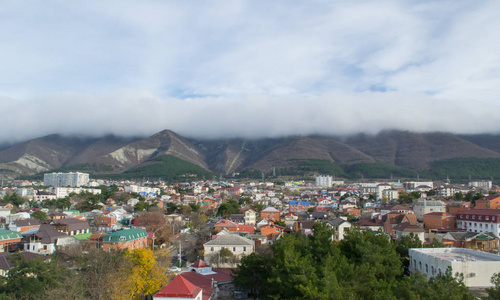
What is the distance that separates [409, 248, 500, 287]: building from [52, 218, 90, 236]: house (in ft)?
141

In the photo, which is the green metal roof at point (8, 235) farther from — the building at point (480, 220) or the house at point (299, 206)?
the building at point (480, 220)

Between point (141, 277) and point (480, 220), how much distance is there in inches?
1465

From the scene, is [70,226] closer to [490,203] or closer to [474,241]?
[474,241]

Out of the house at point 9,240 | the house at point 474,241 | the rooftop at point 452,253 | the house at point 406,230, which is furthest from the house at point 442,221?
the house at point 9,240

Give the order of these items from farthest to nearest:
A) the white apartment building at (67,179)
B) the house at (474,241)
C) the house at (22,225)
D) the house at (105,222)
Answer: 1. the white apartment building at (67,179)
2. the house at (105,222)
3. the house at (22,225)
4. the house at (474,241)

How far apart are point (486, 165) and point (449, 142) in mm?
46349

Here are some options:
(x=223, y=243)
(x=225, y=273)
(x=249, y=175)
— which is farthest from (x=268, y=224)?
(x=249, y=175)

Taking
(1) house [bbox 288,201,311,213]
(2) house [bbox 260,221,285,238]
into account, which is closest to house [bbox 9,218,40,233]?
(2) house [bbox 260,221,285,238]

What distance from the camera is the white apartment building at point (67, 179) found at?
142000 mm

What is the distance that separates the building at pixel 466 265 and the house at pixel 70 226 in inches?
1686

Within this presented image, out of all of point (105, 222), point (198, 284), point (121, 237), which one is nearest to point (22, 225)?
point (105, 222)

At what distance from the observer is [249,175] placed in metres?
186

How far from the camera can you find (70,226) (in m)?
50.1

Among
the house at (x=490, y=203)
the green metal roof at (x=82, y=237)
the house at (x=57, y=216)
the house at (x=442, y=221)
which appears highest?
the house at (x=490, y=203)
